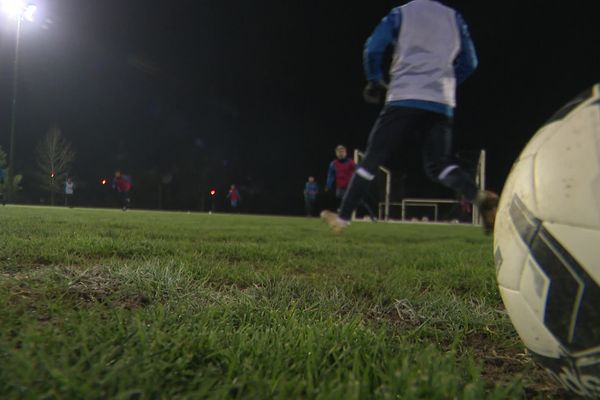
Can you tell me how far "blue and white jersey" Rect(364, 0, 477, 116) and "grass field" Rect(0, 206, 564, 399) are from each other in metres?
1.60

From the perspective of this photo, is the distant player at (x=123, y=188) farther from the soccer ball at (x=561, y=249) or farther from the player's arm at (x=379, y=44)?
the soccer ball at (x=561, y=249)

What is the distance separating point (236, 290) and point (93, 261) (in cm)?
115

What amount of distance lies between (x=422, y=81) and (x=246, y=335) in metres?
2.95

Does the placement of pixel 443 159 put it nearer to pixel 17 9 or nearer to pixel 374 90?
pixel 374 90

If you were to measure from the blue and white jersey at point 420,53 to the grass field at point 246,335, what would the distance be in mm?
1599

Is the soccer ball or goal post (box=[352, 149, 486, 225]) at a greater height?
goal post (box=[352, 149, 486, 225])

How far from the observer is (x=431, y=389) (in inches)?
37.5

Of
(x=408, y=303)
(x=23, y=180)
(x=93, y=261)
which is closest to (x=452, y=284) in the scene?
(x=408, y=303)

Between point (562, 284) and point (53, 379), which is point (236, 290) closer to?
point (53, 379)

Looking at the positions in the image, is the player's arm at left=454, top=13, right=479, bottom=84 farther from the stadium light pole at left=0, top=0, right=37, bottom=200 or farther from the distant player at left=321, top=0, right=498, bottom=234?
the stadium light pole at left=0, top=0, right=37, bottom=200

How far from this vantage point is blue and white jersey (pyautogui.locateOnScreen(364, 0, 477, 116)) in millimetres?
3607

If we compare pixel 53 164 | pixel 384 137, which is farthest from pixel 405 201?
pixel 53 164

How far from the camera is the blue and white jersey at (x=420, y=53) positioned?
361 cm

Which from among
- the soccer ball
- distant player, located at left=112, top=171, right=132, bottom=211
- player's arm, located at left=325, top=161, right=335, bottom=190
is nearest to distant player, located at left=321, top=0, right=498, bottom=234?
the soccer ball
